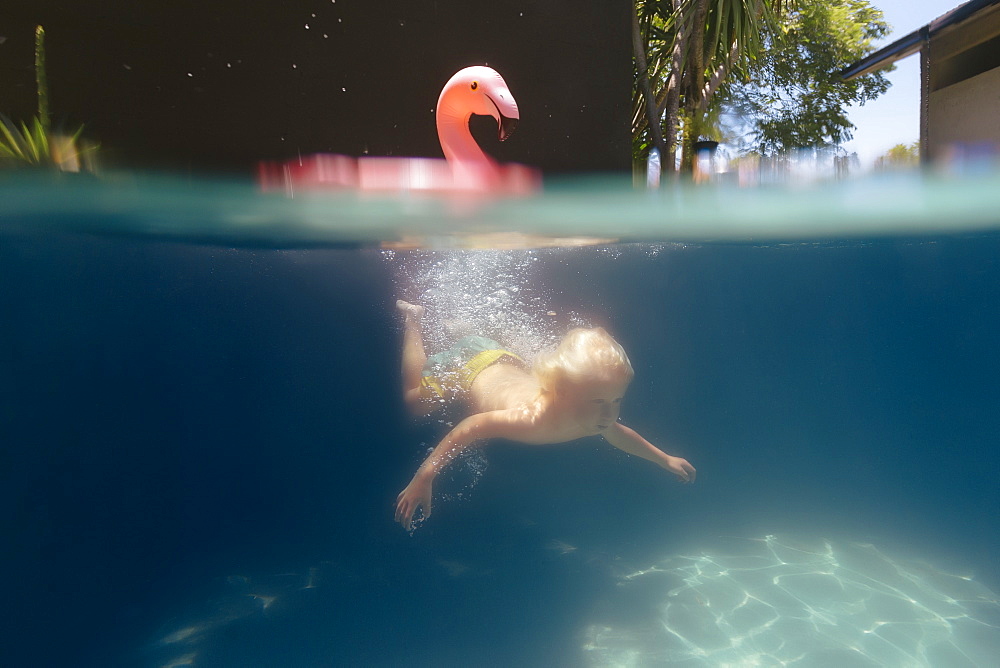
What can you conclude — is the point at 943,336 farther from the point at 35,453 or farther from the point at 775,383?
the point at 35,453

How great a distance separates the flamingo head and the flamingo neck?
0.02m

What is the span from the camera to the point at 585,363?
498 cm

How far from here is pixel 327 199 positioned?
254 inches

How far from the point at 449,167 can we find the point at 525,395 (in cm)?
240

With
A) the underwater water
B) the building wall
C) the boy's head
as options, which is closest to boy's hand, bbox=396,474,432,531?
the underwater water

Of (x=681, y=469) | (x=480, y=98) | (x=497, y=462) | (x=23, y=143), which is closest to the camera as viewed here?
(x=480, y=98)

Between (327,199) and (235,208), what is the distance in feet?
3.74

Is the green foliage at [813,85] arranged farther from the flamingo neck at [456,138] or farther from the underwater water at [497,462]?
the flamingo neck at [456,138]

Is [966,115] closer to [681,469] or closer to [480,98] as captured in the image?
[681,469]

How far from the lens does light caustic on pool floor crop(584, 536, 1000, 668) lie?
458 centimetres

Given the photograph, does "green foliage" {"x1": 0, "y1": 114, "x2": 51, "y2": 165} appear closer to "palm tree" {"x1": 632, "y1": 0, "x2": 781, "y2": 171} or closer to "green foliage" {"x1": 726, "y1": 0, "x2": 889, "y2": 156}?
"palm tree" {"x1": 632, "y1": 0, "x2": 781, "y2": 171}

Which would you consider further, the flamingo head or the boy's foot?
the boy's foot

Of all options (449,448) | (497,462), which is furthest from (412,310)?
(449,448)

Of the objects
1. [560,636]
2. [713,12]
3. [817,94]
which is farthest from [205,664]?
[817,94]
